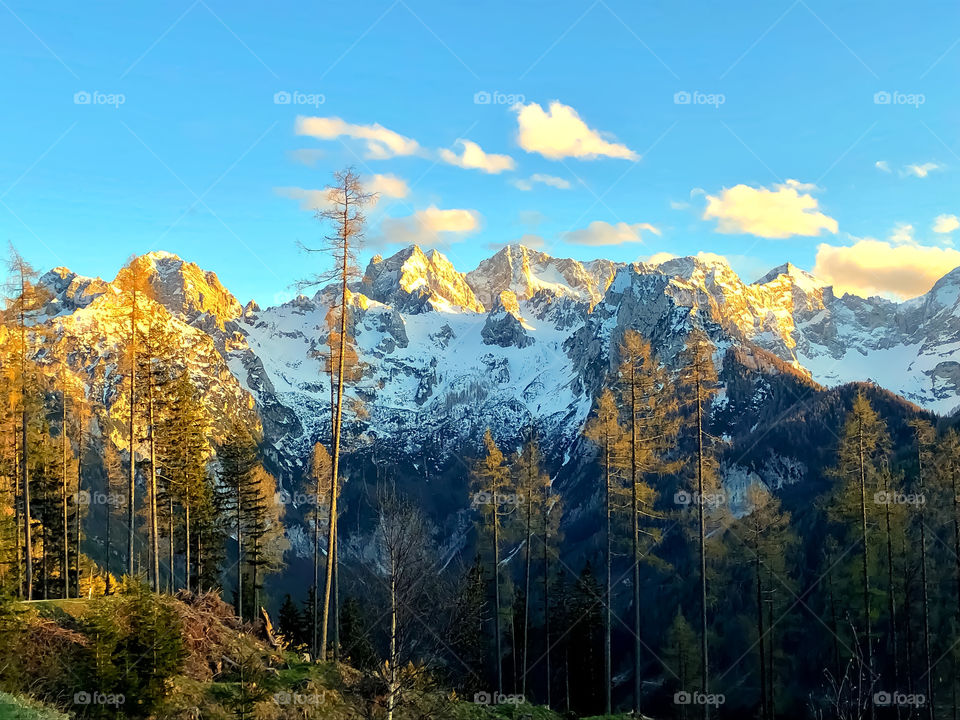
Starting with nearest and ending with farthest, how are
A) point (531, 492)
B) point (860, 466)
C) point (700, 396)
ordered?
1. point (700, 396)
2. point (860, 466)
3. point (531, 492)

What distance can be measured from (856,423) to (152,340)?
3022cm

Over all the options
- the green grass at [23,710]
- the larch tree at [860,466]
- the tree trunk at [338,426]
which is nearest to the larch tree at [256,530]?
the tree trunk at [338,426]

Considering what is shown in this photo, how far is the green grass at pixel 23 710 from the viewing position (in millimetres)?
12562

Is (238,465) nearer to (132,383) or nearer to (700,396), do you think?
(132,383)

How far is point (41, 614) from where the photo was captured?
1891 centimetres

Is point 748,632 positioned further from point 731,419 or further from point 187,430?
point 731,419

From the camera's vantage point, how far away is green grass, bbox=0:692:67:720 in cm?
1256

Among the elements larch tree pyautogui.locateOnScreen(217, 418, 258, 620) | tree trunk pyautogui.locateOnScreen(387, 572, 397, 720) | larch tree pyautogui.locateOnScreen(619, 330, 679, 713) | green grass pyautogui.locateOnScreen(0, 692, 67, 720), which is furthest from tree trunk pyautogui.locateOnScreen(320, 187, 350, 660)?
larch tree pyautogui.locateOnScreen(217, 418, 258, 620)

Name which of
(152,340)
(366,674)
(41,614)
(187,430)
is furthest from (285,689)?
(187,430)

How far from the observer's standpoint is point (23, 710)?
13102 mm

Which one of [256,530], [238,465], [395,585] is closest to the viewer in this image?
[395,585]

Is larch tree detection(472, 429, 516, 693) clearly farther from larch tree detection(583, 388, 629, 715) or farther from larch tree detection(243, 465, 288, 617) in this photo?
larch tree detection(243, 465, 288, 617)

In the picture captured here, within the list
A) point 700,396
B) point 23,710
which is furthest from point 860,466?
point 23,710

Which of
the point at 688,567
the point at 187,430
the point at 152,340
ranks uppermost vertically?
the point at 152,340
